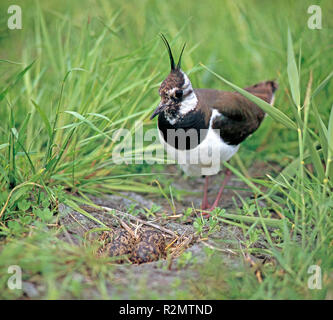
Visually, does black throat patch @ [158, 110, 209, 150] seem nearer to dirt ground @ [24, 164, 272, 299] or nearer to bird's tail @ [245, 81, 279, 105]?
dirt ground @ [24, 164, 272, 299]

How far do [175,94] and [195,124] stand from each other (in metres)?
0.28

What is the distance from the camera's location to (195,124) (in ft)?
11.6

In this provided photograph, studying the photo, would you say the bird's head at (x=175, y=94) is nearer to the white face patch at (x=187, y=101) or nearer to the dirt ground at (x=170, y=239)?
the white face patch at (x=187, y=101)

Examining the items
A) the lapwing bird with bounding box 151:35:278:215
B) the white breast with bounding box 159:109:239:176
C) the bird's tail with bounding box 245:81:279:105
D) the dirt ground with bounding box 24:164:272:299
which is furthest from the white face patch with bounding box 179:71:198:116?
the bird's tail with bounding box 245:81:279:105

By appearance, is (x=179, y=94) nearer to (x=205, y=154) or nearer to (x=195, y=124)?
(x=195, y=124)

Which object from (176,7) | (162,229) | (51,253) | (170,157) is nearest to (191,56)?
(170,157)

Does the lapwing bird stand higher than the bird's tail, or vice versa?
the bird's tail

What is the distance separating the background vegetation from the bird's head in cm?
27

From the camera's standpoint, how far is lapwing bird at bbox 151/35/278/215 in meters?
3.46

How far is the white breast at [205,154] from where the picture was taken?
3521 millimetres

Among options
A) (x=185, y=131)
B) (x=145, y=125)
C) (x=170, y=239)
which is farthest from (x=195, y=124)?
(x=170, y=239)

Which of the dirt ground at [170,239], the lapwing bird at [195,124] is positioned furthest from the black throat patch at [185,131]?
the dirt ground at [170,239]

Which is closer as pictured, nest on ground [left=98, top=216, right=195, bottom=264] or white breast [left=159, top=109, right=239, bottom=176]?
nest on ground [left=98, top=216, right=195, bottom=264]
